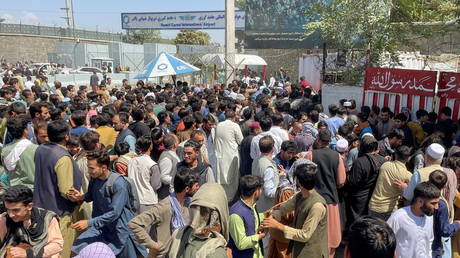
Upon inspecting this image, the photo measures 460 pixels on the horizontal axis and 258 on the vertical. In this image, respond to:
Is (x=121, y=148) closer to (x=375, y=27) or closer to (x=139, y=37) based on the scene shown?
(x=375, y=27)

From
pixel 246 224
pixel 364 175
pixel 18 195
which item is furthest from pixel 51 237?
pixel 364 175

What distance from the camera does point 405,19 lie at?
34.7 feet

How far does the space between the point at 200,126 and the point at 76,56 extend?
2728cm

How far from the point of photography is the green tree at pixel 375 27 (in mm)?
10008

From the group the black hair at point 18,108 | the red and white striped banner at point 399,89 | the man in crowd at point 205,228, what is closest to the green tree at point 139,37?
the red and white striped banner at point 399,89

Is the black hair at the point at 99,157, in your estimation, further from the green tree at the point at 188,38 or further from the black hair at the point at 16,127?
the green tree at the point at 188,38

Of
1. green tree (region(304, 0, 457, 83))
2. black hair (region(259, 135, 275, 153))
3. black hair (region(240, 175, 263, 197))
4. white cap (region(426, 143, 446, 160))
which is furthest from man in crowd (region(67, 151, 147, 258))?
green tree (region(304, 0, 457, 83))

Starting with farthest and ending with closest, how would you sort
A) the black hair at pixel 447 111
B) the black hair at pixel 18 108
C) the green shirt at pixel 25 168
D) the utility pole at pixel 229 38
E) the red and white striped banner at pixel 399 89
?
the utility pole at pixel 229 38 < the red and white striped banner at pixel 399 89 < the black hair at pixel 447 111 < the black hair at pixel 18 108 < the green shirt at pixel 25 168

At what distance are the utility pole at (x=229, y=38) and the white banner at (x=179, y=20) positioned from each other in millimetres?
20154

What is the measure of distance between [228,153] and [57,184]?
2.65 meters

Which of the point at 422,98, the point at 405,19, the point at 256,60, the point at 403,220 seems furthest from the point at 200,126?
the point at 256,60

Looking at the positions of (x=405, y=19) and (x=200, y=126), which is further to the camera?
(x=405, y=19)

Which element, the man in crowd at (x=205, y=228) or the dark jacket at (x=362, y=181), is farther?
the dark jacket at (x=362, y=181)

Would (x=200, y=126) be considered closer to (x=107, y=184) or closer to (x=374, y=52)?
(x=107, y=184)
